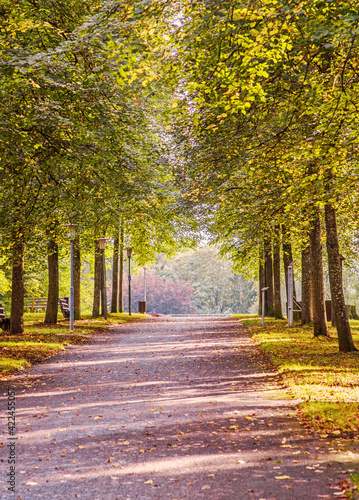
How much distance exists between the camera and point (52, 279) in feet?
70.8

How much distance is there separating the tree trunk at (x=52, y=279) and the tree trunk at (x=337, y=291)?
11.6 metres

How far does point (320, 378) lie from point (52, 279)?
14.3 meters

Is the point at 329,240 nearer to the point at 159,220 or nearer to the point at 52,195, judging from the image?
the point at 52,195

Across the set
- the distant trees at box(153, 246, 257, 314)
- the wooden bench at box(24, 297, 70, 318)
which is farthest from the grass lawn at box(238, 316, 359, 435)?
the distant trees at box(153, 246, 257, 314)

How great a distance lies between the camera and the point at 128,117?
11945mm

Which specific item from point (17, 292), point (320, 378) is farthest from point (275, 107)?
point (17, 292)

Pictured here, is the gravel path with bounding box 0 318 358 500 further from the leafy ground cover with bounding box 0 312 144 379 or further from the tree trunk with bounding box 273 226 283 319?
the tree trunk with bounding box 273 226 283 319

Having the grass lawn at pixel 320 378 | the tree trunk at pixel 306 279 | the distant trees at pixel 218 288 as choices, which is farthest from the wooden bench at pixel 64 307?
the distant trees at pixel 218 288

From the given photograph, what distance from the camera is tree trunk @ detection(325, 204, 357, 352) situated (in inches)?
519

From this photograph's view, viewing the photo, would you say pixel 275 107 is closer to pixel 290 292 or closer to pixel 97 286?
pixel 290 292

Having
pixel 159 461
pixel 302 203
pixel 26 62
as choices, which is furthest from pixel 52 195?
→ pixel 159 461

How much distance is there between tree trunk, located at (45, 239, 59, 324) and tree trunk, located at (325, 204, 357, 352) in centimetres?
1156

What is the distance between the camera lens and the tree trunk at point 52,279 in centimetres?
2097

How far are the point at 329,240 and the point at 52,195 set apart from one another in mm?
7451
